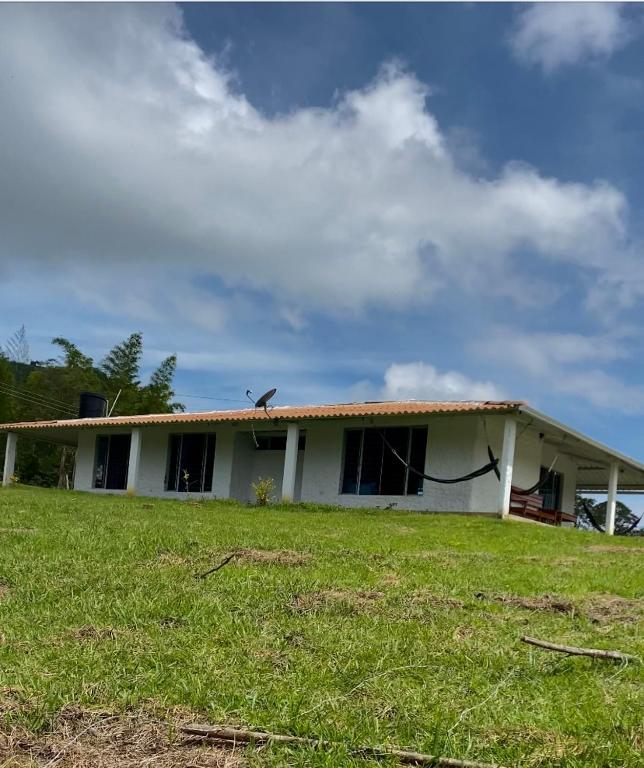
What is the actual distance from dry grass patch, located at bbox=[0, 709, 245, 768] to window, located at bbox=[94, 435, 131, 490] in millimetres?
19954

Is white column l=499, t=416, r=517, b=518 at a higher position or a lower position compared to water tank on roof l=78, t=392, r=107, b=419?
lower

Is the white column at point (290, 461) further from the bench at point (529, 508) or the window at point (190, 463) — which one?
the bench at point (529, 508)

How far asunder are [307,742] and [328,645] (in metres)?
1.28

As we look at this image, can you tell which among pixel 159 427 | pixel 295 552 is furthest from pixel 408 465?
pixel 295 552

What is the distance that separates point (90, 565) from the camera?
6.68 metres

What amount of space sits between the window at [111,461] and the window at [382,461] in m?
7.49

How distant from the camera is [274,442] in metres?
20.5

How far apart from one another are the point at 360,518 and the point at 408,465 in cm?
260

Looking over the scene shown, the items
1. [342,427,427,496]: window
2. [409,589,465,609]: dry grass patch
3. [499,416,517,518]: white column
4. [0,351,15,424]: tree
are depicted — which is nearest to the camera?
[409,589,465,609]: dry grass patch

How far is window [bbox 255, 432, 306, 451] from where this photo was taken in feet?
65.1

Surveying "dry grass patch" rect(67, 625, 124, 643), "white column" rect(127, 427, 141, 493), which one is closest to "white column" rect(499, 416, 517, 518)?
"white column" rect(127, 427, 141, 493)

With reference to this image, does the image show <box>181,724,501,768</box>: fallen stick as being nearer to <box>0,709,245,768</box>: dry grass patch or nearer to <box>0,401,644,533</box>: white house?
<box>0,709,245,768</box>: dry grass patch

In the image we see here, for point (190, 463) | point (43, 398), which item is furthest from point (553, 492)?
point (43, 398)

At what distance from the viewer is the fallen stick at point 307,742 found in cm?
292
